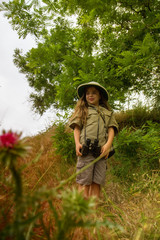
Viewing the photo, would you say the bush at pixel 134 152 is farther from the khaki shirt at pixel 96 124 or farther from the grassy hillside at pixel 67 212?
the khaki shirt at pixel 96 124

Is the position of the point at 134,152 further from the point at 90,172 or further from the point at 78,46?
the point at 78,46

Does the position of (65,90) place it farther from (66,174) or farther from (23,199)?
(23,199)

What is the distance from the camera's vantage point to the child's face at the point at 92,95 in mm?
3098

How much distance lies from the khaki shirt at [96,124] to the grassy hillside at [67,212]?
2.95 feet

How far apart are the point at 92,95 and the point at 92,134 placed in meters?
0.72

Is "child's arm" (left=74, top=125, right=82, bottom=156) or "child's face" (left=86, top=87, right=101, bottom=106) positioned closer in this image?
"child's arm" (left=74, top=125, right=82, bottom=156)

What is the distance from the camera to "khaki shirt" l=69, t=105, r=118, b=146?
2824mm

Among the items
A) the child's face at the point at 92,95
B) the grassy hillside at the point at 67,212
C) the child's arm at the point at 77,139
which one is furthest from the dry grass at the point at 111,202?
the child's face at the point at 92,95

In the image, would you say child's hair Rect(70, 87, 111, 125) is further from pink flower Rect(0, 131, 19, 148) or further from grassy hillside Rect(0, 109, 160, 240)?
pink flower Rect(0, 131, 19, 148)

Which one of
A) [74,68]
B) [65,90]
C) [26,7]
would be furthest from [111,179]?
[26,7]

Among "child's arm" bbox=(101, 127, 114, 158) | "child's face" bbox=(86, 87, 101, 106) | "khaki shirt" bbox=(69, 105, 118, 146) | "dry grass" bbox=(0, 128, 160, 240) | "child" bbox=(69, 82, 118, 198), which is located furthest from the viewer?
"child's face" bbox=(86, 87, 101, 106)

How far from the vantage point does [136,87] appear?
5.27 metres

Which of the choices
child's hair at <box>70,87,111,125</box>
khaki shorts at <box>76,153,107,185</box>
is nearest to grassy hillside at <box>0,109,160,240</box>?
khaki shorts at <box>76,153,107,185</box>

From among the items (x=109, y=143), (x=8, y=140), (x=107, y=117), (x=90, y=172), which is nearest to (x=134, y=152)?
(x=107, y=117)
